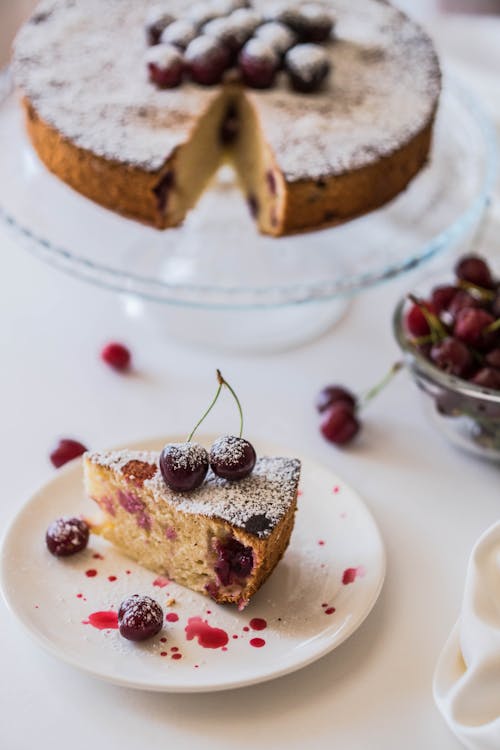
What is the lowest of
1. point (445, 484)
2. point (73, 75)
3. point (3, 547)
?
point (445, 484)

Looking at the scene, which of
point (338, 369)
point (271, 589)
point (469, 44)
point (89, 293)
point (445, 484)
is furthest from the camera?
point (469, 44)

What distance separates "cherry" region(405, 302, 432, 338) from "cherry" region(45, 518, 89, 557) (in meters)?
0.67

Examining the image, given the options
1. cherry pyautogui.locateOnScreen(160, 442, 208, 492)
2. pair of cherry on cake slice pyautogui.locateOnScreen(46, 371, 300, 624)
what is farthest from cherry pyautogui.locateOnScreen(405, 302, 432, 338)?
cherry pyautogui.locateOnScreen(160, 442, 208, 492)

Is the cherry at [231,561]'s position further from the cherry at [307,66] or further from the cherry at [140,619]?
the cherry at [307,66]

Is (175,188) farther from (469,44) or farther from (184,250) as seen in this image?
→ (469,44)

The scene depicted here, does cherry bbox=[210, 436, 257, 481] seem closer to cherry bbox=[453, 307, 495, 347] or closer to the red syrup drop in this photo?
the red syrup drop

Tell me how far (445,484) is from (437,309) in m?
0.32

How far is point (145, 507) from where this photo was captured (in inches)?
55.9

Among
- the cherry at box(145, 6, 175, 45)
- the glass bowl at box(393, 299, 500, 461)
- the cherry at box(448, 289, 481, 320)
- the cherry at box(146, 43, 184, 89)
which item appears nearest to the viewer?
the glass bowl at box(393, 299, 500, 461)

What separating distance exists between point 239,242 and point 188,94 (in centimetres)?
32

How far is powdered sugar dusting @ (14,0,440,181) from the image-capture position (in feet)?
6.29

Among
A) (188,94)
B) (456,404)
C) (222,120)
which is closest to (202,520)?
(456,404)

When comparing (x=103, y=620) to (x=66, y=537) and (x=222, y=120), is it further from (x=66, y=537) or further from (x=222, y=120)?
(x=222, y=120)

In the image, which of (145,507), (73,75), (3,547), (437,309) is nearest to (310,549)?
(145,507)
